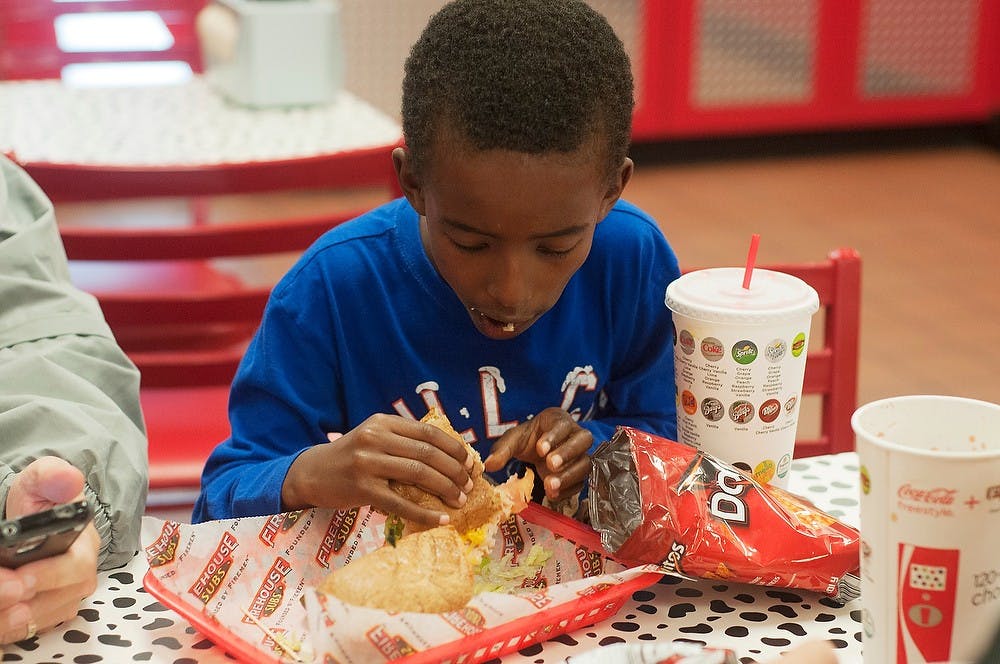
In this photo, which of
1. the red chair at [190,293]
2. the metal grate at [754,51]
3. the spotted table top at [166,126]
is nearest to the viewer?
the red chair at [190,293]

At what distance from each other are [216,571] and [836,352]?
0.92 meters

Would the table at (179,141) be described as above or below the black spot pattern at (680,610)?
above

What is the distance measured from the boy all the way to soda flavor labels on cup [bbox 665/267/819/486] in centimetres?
12

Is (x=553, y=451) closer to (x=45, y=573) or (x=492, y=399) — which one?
(x=492, y=399)

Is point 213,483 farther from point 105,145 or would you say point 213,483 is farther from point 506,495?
point 105,145

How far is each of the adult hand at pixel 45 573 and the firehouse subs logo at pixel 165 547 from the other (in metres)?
0.05

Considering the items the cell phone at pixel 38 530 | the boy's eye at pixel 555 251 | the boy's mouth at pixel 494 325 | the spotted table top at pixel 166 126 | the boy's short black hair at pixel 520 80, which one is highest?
the boy's short black hair at pixel 520 80

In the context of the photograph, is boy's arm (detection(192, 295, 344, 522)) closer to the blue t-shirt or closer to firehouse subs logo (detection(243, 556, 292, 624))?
the blue t-shirt

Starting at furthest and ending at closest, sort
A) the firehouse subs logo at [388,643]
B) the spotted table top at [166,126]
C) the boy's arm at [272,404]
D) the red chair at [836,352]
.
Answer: the spotted table top at [166,126] → the red chair at [836,352] → the boy's arm at [272,404] → the firehouse subs logo at [388,643]

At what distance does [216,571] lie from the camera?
109 cm

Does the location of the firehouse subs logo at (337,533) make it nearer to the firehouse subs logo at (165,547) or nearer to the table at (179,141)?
the firehouse subs logo at (165,547)

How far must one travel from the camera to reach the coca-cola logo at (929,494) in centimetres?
84

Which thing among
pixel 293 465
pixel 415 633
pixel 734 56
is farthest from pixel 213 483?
pixel 734 56

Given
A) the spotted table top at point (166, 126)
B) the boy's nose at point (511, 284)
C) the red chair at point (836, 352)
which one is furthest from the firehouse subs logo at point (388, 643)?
the spotted table top at point (166, 126)
